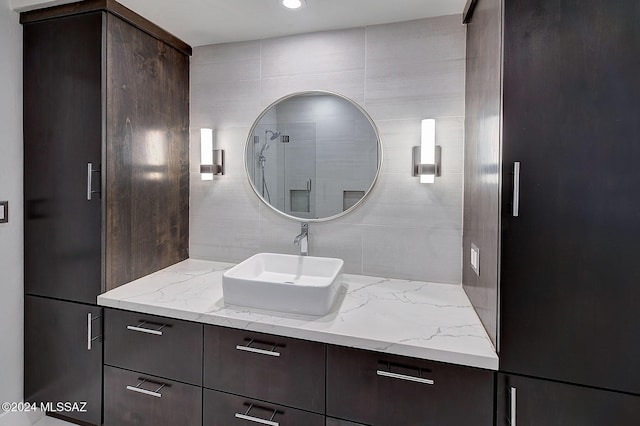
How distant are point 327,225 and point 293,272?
351 millimetres

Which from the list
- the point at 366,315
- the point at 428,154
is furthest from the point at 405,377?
the point at 428,154

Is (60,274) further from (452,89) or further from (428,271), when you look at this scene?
(452,89)

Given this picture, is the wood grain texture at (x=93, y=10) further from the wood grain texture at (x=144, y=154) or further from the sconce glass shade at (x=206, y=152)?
the sconce glass shade at (x=206, y=152)

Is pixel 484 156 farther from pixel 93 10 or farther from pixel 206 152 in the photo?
pixel 93 10

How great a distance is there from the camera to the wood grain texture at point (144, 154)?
5.56 feet

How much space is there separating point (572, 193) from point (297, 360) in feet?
3.72

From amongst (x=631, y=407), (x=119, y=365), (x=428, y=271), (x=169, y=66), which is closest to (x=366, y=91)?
(x=428, y=271)

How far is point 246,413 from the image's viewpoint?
1393mm

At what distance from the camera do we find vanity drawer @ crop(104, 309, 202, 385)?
4.83 ft

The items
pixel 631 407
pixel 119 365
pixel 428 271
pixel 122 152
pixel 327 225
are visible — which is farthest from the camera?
pixel 327 225

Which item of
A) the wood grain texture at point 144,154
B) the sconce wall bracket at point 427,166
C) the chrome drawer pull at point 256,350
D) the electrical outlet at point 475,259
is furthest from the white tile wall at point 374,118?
the chrome drawer pull at point 256,350

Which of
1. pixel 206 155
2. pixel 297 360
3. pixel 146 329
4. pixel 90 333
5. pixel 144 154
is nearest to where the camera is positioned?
pixel 297 360

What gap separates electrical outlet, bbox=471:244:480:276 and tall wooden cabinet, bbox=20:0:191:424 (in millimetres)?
1771

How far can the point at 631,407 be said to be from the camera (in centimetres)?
101
